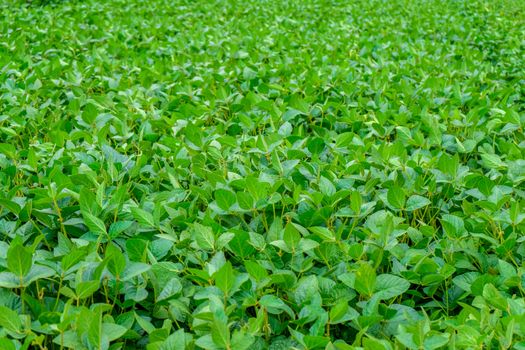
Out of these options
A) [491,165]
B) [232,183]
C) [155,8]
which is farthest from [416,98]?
[155,8]

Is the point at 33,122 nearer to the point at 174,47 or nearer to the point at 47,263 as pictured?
the point at 47,263

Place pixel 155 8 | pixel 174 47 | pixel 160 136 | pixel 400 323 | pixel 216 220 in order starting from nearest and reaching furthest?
pixel 400 323
pixel 216 220
pixel 160 136
pixel 174 47
pixel 155 8

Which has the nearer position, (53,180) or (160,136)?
(53,180)

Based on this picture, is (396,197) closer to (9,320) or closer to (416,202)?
(416,202)

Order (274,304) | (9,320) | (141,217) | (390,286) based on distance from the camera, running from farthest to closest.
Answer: (141,217) → (390,286) → (274,304) → (9,320)

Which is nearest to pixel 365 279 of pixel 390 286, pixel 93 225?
pixel 390 286

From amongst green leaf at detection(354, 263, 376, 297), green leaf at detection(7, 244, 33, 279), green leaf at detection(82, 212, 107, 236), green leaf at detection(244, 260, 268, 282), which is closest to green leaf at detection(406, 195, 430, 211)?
green leaf at detection(354, 263, 376, 297)

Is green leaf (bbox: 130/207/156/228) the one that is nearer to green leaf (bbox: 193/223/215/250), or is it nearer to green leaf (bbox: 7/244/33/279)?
green leaf (bbox: 193/223/215/250)

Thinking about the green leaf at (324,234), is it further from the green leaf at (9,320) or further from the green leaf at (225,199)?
the green leaf at (9,320)

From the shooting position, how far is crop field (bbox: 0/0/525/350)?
1.38 metres

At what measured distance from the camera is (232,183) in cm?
196

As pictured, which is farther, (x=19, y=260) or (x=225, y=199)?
(x=225, y=199)

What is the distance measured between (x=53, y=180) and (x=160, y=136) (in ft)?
2.69

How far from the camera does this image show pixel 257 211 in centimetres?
191
